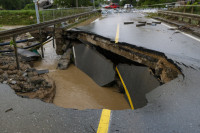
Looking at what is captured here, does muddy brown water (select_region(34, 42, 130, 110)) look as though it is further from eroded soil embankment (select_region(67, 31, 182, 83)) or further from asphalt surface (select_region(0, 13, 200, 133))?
asphalt surface (select_region(0, 13, 200, 133))

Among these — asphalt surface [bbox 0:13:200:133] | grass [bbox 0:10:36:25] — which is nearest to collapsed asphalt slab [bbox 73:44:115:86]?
asphalt surface [bbox 0:13:200:133]

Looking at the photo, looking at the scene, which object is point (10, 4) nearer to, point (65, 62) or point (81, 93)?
point (65, 62)

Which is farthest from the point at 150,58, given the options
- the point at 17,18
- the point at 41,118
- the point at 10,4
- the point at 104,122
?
the point at 10,4

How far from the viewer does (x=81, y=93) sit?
6.62 metres

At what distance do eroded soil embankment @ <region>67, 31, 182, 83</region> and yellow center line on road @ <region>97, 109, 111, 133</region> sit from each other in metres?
2.31

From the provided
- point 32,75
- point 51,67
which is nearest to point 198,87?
point 32,75

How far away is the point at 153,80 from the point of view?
4.94 metres

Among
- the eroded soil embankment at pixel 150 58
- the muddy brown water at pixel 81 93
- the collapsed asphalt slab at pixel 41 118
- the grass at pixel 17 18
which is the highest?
the grass at pixel 17 18

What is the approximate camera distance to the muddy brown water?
19.0 ft

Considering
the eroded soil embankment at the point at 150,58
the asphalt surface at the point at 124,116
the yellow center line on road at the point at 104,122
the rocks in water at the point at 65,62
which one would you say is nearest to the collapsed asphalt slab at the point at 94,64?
the rocks in water at the point at 65,62

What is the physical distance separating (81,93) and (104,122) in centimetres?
423

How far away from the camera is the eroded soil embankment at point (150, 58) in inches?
171

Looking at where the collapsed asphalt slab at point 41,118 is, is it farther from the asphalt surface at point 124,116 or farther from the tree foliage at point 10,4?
the tree foliage at point 10,4

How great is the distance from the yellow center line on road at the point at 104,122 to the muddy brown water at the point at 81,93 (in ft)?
9.58
